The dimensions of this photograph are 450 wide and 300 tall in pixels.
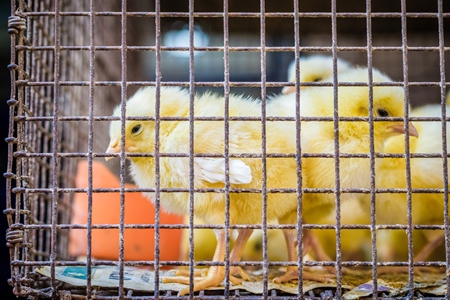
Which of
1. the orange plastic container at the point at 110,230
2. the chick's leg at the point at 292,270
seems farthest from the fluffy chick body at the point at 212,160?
the orange plastic container at the point at 110,230

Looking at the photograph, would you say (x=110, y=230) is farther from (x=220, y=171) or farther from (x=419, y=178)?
(x=419, y=178)

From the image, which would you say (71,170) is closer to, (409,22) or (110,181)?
(110,181)

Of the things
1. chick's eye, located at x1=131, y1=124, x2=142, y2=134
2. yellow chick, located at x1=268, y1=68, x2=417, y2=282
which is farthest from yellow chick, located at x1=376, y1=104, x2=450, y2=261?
chick's eye, located at x1=131, y1=124, x2=142, y2=134

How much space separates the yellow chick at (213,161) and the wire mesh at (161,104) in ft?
0.12

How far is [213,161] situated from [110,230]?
907 mm

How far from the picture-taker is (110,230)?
2234 millimetres

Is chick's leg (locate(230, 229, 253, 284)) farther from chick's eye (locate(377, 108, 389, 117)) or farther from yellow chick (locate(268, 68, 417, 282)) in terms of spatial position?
chick's eye (locate(377, 108, 389, 117))

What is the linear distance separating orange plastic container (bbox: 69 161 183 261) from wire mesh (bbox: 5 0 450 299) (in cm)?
2

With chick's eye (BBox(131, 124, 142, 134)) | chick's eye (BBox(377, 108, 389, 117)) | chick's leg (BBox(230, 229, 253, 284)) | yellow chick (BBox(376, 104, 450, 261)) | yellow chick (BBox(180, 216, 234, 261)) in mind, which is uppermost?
chick's eye (BBox(377, 108, 389, 117))

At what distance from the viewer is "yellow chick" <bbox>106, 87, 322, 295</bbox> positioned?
147 centimetres

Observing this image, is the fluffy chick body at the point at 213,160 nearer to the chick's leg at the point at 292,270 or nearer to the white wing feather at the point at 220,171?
the white wing feather at the point at 220,171

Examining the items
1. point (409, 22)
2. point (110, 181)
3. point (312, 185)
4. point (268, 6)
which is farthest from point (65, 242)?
point (409, 22)

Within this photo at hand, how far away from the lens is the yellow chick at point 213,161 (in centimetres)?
147

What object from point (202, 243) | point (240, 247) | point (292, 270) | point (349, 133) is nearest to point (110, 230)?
point (202, 243)
